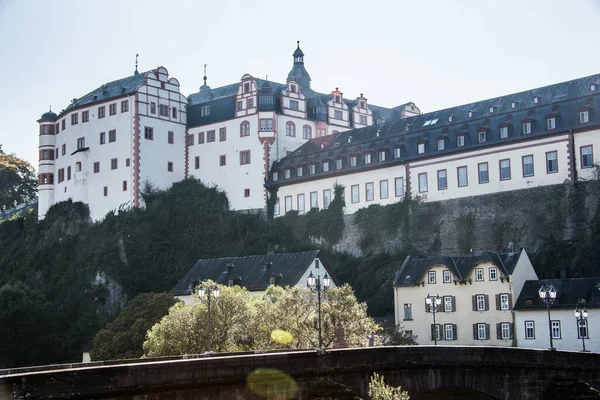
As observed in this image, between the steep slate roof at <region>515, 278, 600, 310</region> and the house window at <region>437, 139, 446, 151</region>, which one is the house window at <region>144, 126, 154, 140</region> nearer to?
the house window at <region>437, 139, 446, 151</region>

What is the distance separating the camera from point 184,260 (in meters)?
85.4

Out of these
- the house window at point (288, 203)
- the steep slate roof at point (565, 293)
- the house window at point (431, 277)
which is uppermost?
the house window at point (288, 203)

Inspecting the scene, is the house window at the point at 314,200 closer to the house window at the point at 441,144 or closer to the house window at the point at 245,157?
the house window at the point at 245,157

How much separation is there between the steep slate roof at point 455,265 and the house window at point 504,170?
8.10m

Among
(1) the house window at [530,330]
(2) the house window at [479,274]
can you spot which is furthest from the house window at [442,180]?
(1) the house window at [530,330]

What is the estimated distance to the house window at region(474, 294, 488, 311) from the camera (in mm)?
61594

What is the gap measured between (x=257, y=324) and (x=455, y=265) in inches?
755

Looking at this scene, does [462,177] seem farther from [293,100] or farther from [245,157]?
[245,157]

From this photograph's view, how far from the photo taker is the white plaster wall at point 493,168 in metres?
66.8

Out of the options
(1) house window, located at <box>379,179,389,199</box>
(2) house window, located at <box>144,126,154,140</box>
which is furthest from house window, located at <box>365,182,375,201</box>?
(2) house window, located at <box>144,126,154,140</box>

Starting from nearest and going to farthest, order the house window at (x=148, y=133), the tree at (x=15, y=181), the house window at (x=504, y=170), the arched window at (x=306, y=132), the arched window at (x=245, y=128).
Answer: the house window at (x=504, y=170) < the arched window at (x=245, y=128) < the arched window at (x=306, y=132) < the house window at (x=148, y=133) < the tree at (x=15, y=181)

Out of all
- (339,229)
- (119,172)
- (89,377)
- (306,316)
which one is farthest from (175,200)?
(89,377)

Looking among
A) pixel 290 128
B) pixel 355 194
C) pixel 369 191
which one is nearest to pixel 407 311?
pixel 369 191

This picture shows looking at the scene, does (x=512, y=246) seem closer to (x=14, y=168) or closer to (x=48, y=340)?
(x=48, y=340)
